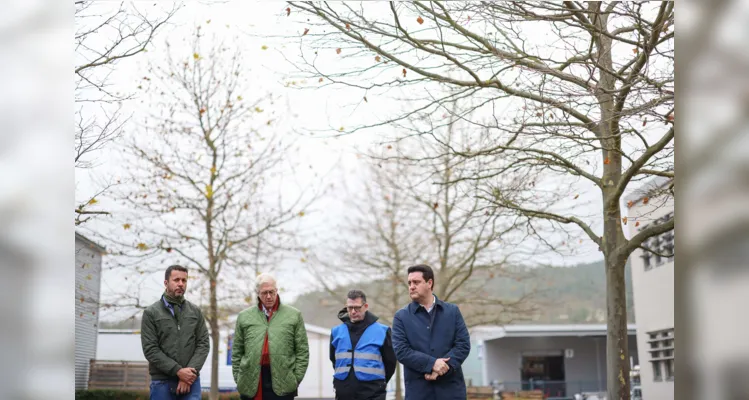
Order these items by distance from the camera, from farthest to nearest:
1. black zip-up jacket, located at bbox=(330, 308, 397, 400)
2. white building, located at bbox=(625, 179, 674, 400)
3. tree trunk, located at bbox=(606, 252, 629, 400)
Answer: white building, located at bbox=(625, 179, 674, 400) < tree trunk, located at bbox=(606, 252, 629, 400) < black zip-up jacket, located at bbox=(330, 308, 397, 400)

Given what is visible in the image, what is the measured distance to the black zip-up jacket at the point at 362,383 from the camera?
6.99 m

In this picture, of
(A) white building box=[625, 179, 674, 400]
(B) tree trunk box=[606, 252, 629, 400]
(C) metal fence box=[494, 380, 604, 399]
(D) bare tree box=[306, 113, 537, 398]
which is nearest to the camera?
(B) tree trunk box=[606, 252, 629, 400]

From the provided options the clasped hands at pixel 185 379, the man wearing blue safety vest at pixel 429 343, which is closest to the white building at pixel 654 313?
the man wearing blue safety vest at pixel 429 343

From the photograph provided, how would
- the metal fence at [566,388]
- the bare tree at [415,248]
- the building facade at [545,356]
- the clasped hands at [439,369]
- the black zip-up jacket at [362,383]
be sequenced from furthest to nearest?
the building facade at [545,356], the metal fence at [566,388], the bare tree at [415,248], the black zip-up jacket at [362,383], the clasped hands at [439,369]

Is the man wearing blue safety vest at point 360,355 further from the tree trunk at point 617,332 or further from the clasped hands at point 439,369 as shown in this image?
the tree trunk at point 617,332

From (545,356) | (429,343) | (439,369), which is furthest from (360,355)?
(545,356)

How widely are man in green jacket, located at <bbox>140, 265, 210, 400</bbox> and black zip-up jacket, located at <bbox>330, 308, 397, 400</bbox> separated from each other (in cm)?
126

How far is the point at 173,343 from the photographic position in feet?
22.2

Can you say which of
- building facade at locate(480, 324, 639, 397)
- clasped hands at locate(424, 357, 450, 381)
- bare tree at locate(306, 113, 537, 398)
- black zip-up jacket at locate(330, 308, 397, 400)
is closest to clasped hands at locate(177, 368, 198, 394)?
black zip-up jacket at locate(330, 308, 397, 400)

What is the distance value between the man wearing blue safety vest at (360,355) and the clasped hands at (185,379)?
129 cm

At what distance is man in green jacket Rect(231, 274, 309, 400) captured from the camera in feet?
22.3

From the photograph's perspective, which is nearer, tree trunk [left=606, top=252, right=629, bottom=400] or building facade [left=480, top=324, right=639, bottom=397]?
tree trunk [left=606, top=252, right=629, bottom=400]

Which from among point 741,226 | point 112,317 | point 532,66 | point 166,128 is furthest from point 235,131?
point 741,226

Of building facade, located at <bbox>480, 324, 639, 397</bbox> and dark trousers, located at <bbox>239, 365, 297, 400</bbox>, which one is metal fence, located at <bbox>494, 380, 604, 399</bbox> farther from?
dark trousers, located at <bbox>239, 365, 297, 400</bbox>
